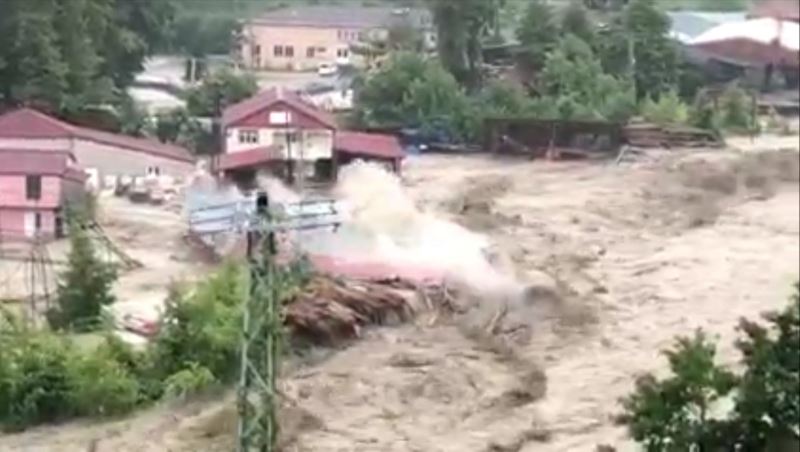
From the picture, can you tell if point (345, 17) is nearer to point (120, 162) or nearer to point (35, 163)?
point (120, 162)

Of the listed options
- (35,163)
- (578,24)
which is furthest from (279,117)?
(578,24)

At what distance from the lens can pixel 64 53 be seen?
21.9 ft

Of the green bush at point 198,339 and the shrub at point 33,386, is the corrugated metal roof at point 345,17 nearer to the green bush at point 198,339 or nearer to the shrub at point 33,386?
the green bush at point 198,339

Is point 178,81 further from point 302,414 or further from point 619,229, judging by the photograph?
point 302,414

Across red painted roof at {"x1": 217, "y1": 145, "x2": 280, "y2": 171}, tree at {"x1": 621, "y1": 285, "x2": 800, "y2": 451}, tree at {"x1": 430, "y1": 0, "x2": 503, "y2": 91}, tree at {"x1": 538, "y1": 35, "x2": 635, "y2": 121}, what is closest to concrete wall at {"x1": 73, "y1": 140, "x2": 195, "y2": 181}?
red painted roof at {"x1": 217, "y1": 145, "x2": 280, "y2": 171}

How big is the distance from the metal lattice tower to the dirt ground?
1.37 ft

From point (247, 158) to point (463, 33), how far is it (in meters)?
1.74

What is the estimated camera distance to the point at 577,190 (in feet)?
20.2

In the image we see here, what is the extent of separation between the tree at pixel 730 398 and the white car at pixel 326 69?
4.48 metres

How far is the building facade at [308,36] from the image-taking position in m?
6.55

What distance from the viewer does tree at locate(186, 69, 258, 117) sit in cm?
663

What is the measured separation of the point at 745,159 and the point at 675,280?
5.11 ft

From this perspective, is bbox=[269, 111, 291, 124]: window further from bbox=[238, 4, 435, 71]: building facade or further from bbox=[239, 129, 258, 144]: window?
bbox=[238, 4, 435, 71]: building facade

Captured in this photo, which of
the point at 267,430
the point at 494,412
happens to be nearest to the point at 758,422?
the point at 267,430
